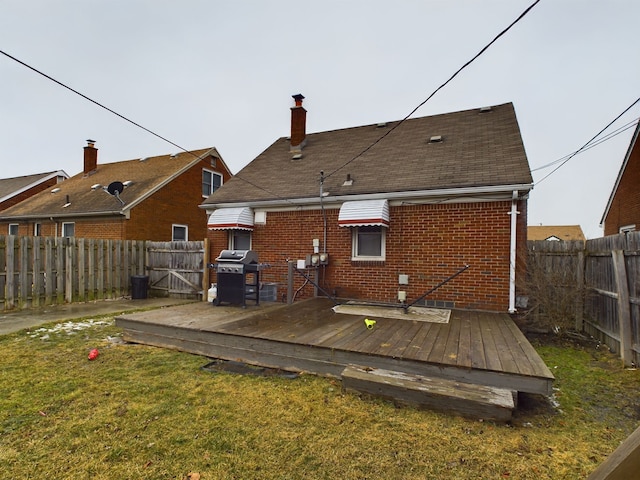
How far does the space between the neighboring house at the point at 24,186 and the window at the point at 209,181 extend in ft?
40.4

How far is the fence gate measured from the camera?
34.6 ft

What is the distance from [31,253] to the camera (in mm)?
8883

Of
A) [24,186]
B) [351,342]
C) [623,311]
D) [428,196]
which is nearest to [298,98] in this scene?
[428,196]

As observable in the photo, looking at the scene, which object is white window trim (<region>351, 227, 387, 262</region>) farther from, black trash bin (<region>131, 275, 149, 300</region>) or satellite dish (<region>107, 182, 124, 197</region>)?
satellite dish (<region>107, 182, 124, 197</region>)

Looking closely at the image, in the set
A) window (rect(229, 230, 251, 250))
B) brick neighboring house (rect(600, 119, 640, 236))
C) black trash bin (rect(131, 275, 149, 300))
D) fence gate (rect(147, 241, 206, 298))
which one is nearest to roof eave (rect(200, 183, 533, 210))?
window (rect(229, 230, 251, 250))

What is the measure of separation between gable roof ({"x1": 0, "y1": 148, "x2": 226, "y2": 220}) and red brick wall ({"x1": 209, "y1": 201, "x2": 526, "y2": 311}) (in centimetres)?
845

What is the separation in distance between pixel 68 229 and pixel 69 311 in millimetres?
9519

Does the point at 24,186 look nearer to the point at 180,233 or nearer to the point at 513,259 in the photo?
Answer: the point at 180,233

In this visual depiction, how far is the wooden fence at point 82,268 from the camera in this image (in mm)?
8594

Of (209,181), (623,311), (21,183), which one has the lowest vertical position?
(623,311)

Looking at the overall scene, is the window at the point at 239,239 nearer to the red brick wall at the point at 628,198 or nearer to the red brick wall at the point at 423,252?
the red brick wall at the point at 423,252

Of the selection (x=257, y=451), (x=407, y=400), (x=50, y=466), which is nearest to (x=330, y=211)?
(x=407, y=400)

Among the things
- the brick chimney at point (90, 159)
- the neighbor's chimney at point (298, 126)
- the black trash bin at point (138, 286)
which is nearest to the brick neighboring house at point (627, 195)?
the neighbor's chimney at point (298, 126)

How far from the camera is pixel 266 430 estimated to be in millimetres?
2910
